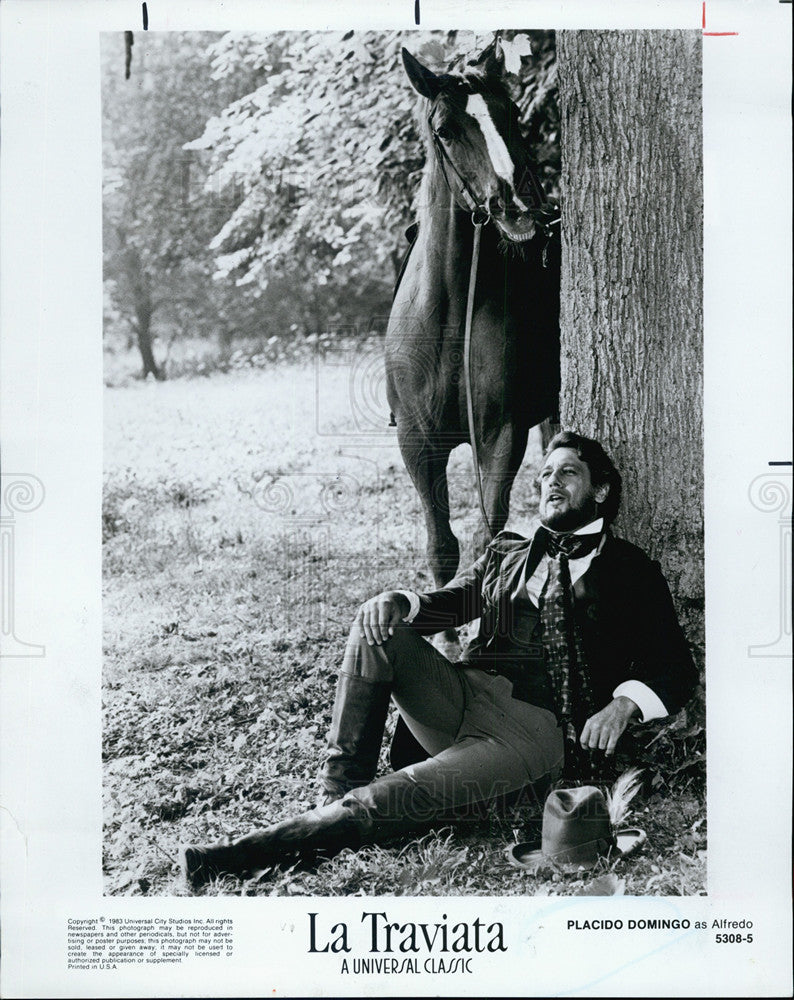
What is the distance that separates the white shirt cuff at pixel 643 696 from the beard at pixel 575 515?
69 centimetres

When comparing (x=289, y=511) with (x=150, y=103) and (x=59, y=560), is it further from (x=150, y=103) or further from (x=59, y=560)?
(x=150, y=103)

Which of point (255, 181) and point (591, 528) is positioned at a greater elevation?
point (255, 181)

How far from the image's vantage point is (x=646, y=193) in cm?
442

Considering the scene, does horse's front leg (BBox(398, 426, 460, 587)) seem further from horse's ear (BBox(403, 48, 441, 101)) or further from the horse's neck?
horse's ear (BBox(403, 48, 441, 101))

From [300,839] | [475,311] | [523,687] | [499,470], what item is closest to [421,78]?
[475,311]

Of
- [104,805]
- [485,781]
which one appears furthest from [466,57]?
[104,805]

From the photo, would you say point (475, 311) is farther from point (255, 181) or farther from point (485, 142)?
point (255, 181)

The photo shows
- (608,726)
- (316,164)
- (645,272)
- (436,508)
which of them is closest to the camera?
(608,726)

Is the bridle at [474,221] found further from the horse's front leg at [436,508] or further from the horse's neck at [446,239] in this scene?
the horse's front leg at [436,508]

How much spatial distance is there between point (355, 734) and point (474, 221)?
2262 millimetres

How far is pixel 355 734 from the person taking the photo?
432 cm

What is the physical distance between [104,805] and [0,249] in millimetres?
2463
